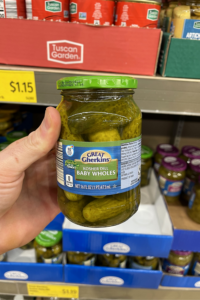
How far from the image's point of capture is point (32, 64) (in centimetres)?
87

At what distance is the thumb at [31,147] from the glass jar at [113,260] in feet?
2.63

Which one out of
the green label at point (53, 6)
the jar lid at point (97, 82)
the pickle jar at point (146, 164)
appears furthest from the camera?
the pickle jar at point (146, 164)

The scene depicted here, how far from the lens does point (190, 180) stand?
122 centimetres

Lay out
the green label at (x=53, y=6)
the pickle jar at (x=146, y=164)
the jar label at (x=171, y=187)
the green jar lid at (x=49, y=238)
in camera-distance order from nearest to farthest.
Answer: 1. the green label at (x=53, y=6)
2. the green jar lid at (x=49, y=238)
3. the jar label at (x=171, y=187)
4. the pickle jar at (x=146, y=164)

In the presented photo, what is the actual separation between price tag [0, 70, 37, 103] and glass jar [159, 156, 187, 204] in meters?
0.79

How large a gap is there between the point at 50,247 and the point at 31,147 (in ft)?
2.45

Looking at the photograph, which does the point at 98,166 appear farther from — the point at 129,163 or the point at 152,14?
A: the point at 152,14

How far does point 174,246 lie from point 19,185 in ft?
2.65

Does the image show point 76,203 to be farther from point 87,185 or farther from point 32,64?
point 32,64

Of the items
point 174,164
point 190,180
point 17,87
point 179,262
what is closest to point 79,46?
point 17,87

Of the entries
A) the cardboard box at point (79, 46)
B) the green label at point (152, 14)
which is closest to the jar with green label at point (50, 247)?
the cardboard box at point (79, 46)

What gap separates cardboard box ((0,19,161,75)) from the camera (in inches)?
32.2

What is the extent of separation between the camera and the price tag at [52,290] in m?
1.17

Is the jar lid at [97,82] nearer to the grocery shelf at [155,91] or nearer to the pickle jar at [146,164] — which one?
the grocery shelf at [155,91]
